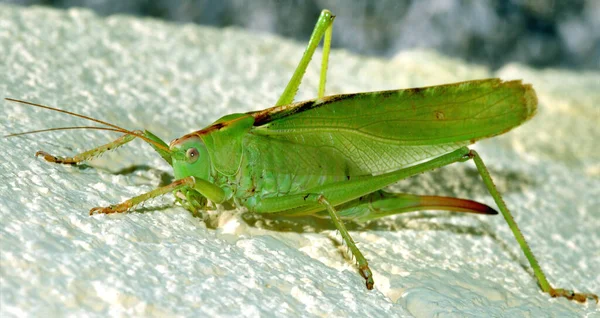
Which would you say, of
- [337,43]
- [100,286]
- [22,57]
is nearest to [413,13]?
[337,43]

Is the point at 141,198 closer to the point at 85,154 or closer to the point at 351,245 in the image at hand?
the point at 85,154

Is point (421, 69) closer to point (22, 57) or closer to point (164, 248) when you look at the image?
point (22, 57)

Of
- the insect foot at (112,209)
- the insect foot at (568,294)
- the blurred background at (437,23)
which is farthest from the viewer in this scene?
the blurred background at (437,23)

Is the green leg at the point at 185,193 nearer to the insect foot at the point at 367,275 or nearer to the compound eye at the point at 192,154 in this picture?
the compound eye at the point at 192,154

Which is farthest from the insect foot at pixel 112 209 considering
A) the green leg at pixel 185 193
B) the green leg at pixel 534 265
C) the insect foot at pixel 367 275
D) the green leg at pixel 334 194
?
the green leg at pixel 534 265

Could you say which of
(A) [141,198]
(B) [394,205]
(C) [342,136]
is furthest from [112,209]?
(B) [394,205]

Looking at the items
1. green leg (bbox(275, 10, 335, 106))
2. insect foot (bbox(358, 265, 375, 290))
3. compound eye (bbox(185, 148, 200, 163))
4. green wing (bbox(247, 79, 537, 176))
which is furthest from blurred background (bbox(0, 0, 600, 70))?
insect foot (bbox(358, 265, 375, 290))
